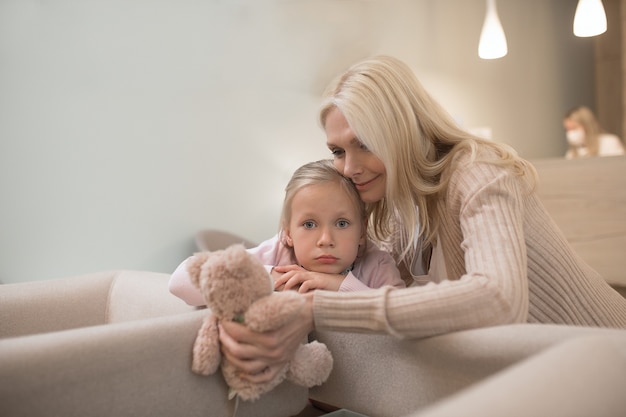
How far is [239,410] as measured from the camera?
1.12 metres

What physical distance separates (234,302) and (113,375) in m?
0.22

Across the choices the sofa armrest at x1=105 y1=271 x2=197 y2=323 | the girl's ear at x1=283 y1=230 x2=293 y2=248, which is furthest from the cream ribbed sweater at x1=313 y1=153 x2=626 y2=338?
the sofa armrest at x1=105 y1=271 x2=197 y2=323

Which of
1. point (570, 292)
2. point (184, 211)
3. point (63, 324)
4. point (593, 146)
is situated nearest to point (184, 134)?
point (184, 211)

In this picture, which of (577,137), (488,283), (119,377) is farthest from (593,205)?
(577,137)

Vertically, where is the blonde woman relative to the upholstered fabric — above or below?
below

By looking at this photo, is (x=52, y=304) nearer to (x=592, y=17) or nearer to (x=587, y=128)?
(x=592, y=17)

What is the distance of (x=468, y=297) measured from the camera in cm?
105

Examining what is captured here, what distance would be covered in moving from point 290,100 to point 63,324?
116 inches

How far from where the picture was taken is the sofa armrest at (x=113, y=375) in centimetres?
88

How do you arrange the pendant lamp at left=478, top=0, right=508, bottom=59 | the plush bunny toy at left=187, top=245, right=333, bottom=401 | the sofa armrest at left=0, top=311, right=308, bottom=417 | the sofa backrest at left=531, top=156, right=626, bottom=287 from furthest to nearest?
the pendant lamp at left=478, top=0, right=508, bottom=59
the sofa backrest at left=531, top=156, right=626, bottom=287
the plush bunny toy at left=187, top=245, right=333, bottom=401
the sofa armrest at left=0, top=311, right=308, bottom=417

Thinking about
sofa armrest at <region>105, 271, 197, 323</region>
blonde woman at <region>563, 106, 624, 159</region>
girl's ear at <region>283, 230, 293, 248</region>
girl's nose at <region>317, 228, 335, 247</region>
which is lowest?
blonde woman at <region>563, 106, 624, 159</region>

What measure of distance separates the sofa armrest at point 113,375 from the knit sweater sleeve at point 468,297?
23 centimetres

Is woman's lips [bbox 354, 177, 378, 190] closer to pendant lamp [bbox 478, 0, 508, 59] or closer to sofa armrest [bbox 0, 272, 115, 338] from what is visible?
sofa armrest [bbox 0, 272, 115, 338]

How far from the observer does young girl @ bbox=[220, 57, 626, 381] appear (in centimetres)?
105
